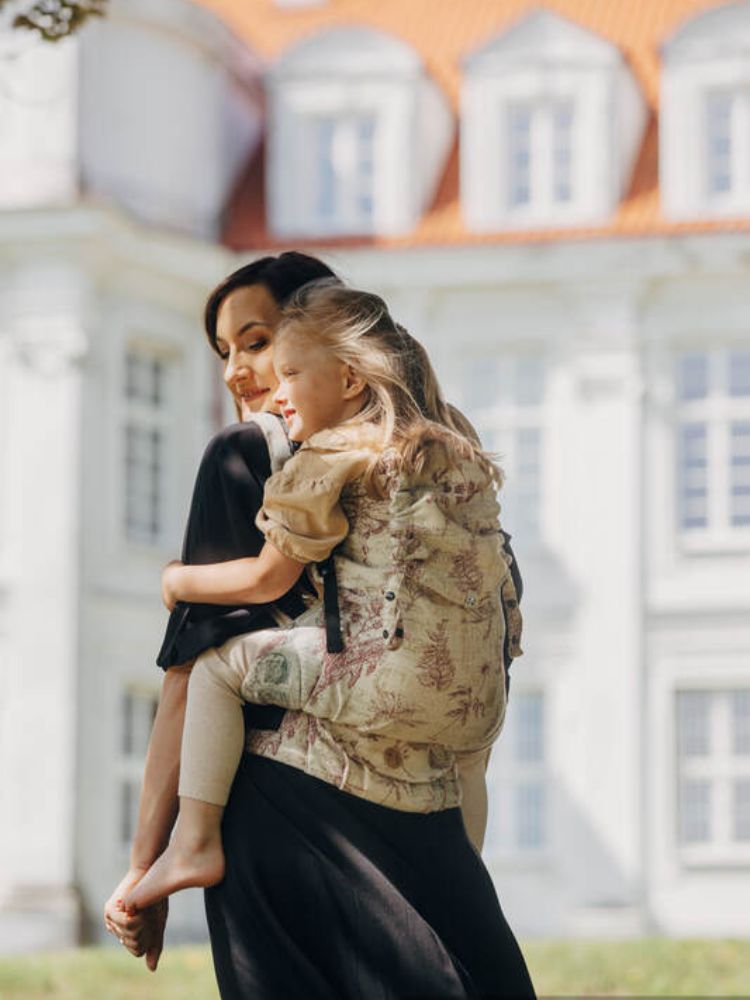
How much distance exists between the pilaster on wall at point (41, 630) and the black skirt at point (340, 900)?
21078 millimetres

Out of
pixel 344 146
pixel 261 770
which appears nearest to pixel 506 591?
pixel 261 770

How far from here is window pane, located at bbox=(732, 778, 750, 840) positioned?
26688 millimetres

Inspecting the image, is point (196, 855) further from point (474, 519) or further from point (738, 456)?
point (738, 456)

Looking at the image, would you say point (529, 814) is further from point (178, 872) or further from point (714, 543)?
point (178, 872)

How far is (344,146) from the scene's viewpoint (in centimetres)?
2884

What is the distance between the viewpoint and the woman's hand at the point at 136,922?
4031 millimetres

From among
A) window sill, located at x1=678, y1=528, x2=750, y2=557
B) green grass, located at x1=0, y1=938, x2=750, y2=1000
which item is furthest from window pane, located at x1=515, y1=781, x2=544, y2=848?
green grass, located at x1=0, y1=938, x2=750, y2=1000

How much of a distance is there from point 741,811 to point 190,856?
76.2 feet

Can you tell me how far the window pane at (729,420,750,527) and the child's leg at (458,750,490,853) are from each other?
2320 cm

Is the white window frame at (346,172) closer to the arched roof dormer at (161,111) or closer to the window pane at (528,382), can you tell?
the arched roof dormer at (161,111)

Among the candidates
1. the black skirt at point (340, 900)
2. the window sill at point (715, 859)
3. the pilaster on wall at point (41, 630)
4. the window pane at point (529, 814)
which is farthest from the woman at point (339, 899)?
the window pane at point (529, 814)

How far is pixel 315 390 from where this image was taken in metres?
4.10

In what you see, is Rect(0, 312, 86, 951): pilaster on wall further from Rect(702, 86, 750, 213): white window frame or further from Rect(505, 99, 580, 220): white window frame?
Rect(702, 86, 750, 213): white window frame

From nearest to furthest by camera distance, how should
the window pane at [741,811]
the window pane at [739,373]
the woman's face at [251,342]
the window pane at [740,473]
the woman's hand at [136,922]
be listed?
the woman's hand at [136,922] → the woman's face at [251,342] → the window pane at [741,811] → the window pane at [740,473] → the window pane at [739,373]
